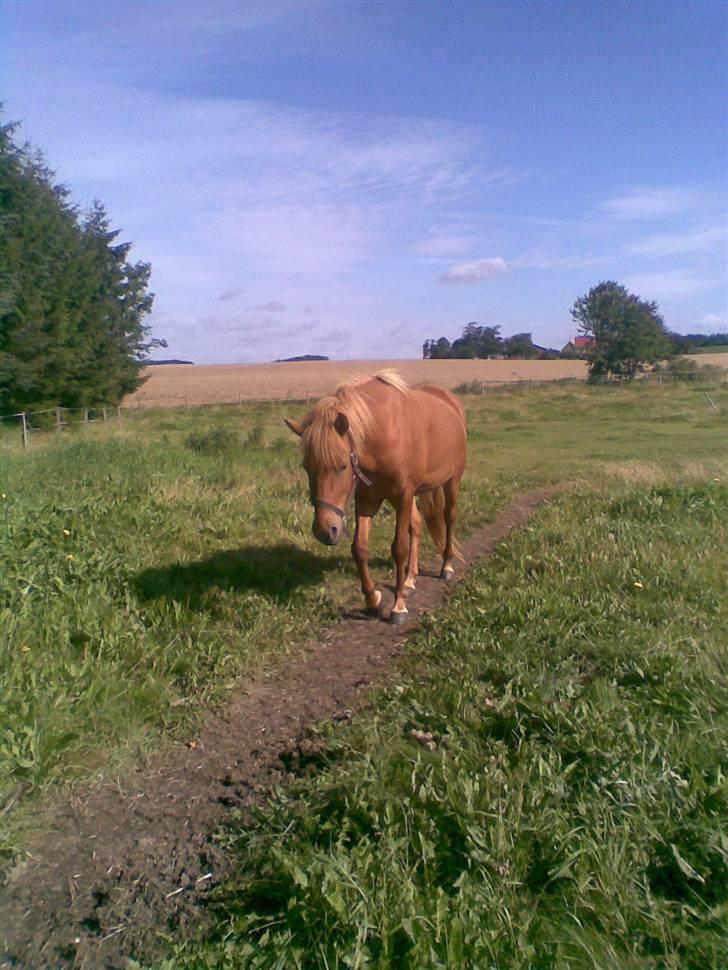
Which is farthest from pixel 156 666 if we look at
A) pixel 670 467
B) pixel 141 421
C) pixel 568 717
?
pixel 141 421

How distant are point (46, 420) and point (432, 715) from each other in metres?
22.3

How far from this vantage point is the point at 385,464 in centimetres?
554

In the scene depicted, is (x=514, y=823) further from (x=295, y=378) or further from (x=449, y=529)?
(x=295, y=378)

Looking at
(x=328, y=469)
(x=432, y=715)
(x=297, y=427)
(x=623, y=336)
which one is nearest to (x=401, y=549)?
(x=328, y=469)

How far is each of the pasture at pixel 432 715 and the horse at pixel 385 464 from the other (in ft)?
1.87

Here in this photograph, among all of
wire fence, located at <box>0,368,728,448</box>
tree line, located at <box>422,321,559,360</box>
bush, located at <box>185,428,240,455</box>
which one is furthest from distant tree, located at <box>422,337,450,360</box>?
bush, located at <box>185,428,240,455</box>

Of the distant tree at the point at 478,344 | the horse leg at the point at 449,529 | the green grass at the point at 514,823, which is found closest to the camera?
the green grass at the point at 514,823

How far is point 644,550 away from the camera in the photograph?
5992 millimetres

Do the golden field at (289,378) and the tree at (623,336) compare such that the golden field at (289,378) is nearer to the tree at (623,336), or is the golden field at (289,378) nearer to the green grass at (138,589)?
the tree at (623,336)

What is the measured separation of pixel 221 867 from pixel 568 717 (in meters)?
1.64

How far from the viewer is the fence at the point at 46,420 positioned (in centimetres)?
1805

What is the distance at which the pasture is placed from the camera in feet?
7.49

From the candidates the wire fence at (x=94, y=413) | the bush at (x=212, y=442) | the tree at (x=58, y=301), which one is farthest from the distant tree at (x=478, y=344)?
the bush at (x=212, y=442)

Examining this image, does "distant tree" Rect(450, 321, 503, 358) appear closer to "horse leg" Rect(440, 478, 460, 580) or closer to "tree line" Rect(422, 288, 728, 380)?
"tree line" Rect(422, 288, 728, 380)
